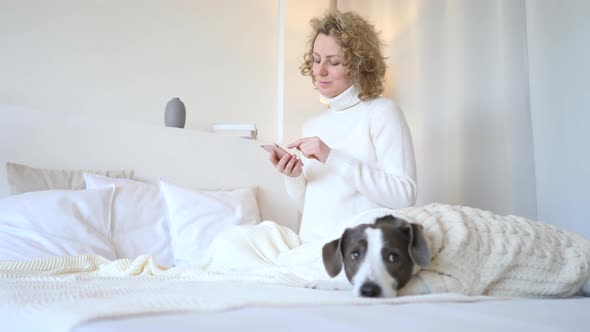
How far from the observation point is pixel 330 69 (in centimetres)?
214

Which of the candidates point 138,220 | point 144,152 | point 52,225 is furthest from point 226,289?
point 144,152

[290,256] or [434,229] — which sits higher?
[434,229]

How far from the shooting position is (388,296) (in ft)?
3.65

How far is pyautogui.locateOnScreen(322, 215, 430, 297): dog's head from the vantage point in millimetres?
1126

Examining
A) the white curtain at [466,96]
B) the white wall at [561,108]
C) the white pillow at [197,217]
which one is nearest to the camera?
the white wall at [561,108]

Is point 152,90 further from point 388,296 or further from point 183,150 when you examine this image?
point 388,296

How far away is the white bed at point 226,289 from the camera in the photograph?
706 mm

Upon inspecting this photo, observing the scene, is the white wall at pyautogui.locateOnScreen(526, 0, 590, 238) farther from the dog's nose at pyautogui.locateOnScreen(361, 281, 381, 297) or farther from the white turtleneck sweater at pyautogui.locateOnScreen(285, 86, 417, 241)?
the dog's nose at pyautogui.locateOnScreen(361, 281, 381, 297)

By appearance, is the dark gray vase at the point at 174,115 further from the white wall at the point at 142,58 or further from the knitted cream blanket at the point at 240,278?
the knitted cream blanket at the point at 240,278

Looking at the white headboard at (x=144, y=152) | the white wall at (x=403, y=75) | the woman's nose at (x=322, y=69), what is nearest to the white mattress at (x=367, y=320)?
the woman's nose at (x=322, y=69)

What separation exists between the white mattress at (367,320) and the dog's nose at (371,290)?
164 mm

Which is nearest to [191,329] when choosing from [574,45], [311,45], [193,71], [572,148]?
[311,45]

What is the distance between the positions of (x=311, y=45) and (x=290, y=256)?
3.74ft

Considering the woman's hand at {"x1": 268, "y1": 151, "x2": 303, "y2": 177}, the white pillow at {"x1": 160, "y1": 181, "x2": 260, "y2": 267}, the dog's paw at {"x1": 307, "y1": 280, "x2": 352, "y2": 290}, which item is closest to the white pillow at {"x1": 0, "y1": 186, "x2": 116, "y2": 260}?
the white pillow at {"x1": 160, "y1": 181, "x2": 260, "y2": 267}
